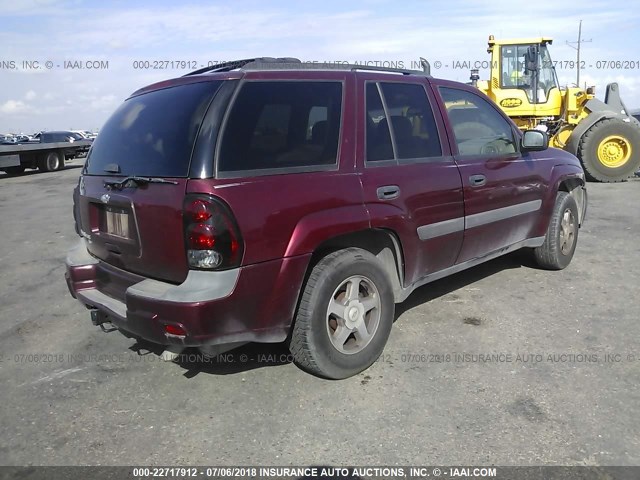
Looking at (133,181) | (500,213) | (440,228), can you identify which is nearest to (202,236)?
(133,181)

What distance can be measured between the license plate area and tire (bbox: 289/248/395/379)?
1.08m

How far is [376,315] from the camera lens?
138 inches

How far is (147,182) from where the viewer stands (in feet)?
9.60

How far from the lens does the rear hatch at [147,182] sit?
283 centimetres

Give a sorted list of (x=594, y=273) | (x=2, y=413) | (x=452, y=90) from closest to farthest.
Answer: (x=2, y=413), (x=452, y=90), (x=594, y=273)

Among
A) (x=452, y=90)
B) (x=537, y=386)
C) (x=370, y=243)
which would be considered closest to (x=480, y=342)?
(x=537, y=386)

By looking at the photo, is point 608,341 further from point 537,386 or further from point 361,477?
point 361,477

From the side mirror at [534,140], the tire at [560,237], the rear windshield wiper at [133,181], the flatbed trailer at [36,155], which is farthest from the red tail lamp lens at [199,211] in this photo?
the flatbed trailer at [36,155]

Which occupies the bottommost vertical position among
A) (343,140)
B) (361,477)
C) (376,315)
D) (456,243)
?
(361,477)

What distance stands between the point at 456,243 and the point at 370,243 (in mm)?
853

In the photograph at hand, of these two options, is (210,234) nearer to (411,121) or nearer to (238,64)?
(238,64)

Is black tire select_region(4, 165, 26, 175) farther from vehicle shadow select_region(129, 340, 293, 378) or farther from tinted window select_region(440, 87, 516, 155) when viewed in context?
tinted window select_region(440, 87, 516, 155)

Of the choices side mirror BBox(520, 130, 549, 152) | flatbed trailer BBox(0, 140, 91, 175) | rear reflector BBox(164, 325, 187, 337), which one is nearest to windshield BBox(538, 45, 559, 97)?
side mirror BBox(520, 130, 549, 152)

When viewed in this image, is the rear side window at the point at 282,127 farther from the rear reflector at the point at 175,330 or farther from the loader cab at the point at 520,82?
the loader cab at the point at 520,82
